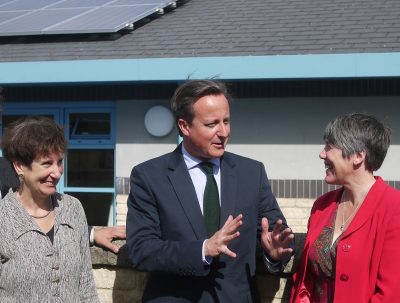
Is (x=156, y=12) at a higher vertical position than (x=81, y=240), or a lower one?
higher

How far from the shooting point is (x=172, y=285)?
366 centimetres

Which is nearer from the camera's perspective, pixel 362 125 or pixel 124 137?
pixel 362 125

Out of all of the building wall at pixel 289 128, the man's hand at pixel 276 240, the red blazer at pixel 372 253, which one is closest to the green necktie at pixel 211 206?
the man's hand at pixel 276 240

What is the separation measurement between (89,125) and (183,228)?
6.23m

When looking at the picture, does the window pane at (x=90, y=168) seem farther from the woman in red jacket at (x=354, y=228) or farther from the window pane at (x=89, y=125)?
the woman in red jacket at (x=354, y=228)

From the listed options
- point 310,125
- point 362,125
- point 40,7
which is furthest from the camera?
point 40,7

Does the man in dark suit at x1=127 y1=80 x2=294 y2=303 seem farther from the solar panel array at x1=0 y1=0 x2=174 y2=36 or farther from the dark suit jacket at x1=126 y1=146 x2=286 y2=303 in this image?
the solar panel array at x1=0 y1=0 x2=174 y2=36

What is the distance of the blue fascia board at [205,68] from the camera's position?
7820 mm

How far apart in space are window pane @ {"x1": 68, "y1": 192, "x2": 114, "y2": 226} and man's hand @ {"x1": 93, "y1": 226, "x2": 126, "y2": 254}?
5238 millimetres

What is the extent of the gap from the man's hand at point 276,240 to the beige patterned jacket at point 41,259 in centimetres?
87

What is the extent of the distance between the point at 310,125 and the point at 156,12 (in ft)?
9.42

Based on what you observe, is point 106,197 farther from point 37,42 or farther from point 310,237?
point 310,237

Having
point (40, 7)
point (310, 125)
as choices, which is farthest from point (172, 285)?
point (40, 7)

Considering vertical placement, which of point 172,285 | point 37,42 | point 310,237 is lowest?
point 172,285
